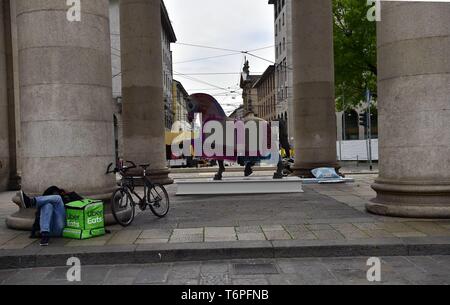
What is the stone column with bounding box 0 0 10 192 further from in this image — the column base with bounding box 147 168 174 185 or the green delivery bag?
the green delivery bag

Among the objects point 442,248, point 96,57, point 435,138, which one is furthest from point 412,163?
point 96,57

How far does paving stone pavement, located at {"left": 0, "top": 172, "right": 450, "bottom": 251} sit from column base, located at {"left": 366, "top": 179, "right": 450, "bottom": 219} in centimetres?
20

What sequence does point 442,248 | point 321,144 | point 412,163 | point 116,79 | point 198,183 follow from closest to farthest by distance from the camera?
point 442,248, point 412,163, point 198,183, point 321,144, point 116,79

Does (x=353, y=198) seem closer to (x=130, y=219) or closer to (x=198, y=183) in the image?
(x=198, y=183)

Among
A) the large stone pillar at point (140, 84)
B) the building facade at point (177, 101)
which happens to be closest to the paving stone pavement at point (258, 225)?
the large stone pillar at point (140, 84)

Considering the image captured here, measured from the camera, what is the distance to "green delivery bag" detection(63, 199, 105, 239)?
24.3 ft

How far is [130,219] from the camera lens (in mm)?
8750

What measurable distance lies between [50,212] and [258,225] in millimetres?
3532

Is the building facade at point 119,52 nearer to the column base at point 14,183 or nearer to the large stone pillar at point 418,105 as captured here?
the column base at point 14,183

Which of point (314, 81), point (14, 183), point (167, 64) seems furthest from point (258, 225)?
point (167, 64)

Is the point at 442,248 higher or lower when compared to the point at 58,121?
lower

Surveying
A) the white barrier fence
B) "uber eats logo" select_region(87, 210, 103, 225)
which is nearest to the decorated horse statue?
"uber eats logo" select_region(87, 210, 103, 225)
